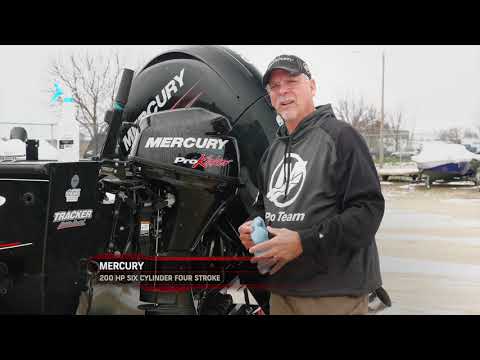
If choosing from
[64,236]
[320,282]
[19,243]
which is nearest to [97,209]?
[64,236]

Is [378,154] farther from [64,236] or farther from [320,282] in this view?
[64,236]

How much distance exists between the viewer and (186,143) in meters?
1.93

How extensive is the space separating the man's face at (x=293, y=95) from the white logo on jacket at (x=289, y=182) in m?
0.12

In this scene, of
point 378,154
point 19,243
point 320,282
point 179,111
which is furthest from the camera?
point 378,154

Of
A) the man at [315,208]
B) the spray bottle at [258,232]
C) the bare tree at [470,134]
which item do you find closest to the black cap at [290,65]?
the man at [315,208]

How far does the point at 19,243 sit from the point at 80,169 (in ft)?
1.10

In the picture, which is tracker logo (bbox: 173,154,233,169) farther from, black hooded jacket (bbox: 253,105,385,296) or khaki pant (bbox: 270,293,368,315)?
khaki pant (bbox: 270,293,368,315)

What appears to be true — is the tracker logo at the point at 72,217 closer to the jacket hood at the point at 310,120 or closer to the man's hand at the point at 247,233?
the man's hand at the point at 247,233

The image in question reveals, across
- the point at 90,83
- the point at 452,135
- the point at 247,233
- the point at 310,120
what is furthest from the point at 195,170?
the point at 452,135

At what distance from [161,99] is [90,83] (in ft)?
1.32

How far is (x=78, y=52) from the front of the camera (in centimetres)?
205

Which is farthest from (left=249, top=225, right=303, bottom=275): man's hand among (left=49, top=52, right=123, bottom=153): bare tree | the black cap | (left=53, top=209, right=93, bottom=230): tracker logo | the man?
(left=49, top=52, right=123, bottom=153): bare tree

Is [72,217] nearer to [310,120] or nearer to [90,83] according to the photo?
[90,83]

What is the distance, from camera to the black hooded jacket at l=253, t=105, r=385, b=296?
1.37m
